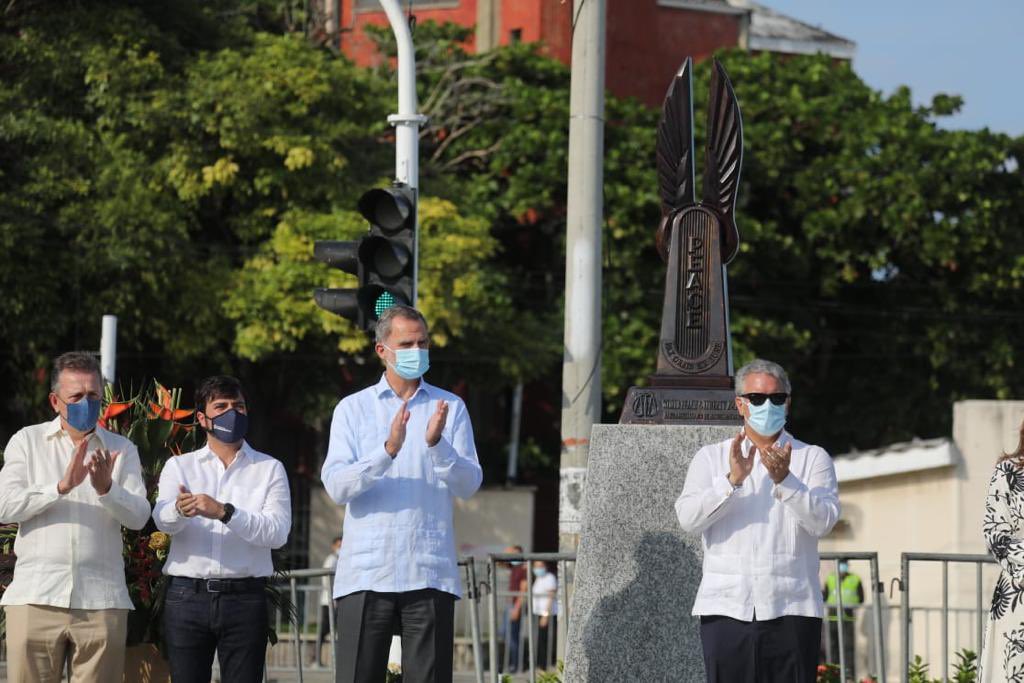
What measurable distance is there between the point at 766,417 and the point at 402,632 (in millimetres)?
1706

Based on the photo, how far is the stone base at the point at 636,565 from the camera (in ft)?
28.8

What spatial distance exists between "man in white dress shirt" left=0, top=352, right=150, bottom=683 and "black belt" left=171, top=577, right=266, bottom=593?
0.26 m

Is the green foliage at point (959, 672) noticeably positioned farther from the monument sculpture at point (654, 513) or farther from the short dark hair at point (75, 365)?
the short dark hair at point (75, 365)

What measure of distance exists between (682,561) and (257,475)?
7.12ft

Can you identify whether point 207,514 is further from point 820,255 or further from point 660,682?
point 820,255

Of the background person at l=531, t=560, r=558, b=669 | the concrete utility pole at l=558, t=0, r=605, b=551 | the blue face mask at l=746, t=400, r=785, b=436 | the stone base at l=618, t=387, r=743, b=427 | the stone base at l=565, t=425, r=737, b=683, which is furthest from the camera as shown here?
the background person at l=531, t=560, r=558, b=669

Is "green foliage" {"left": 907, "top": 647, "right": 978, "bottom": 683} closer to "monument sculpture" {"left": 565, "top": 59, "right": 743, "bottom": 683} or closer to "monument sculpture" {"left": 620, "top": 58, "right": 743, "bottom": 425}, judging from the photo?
"monument sculpture" {"left": 565, "top": 59, "right": 743, "bottom": 683}

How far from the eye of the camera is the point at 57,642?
7633 mm

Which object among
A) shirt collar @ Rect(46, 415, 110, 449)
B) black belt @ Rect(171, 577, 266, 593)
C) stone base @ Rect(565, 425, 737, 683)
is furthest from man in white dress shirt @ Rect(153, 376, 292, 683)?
stone base @ Rect(565, 425, 737, 683)

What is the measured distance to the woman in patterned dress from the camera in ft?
23.2

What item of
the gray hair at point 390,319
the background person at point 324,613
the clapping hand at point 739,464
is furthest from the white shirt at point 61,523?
the clapping hand at point 739,464

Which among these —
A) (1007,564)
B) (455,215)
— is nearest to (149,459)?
(1007,564)

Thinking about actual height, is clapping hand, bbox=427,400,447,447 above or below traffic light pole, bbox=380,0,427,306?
below

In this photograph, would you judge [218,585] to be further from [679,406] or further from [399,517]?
[679,406]
